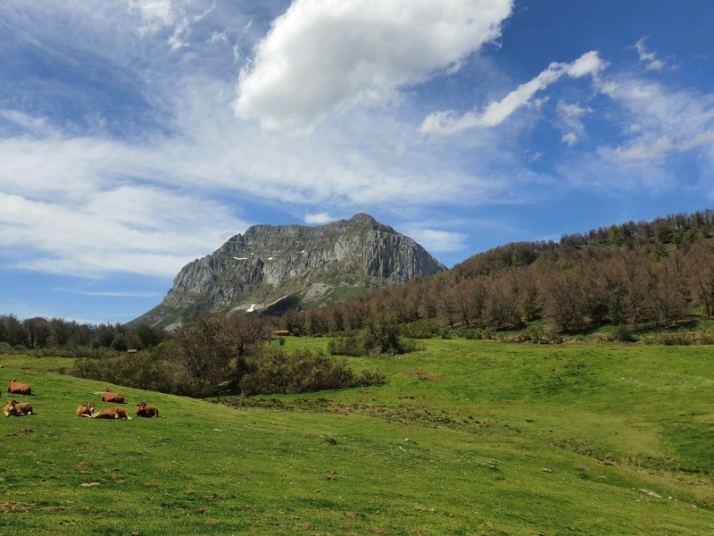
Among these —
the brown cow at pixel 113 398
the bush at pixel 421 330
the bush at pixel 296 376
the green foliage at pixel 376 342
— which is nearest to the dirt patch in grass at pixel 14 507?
the brown cow at pixel 113 398

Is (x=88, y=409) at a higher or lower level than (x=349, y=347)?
higher

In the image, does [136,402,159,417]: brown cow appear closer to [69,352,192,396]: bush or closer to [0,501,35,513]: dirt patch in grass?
[0,501,35,513]: dirt patch in grass

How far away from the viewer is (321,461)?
21.9 meters

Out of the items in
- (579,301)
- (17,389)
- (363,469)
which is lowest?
(363,469)

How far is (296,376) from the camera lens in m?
74.5

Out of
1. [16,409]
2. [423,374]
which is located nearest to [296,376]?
[423,374]

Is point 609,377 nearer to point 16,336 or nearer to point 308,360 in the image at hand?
point 308,360

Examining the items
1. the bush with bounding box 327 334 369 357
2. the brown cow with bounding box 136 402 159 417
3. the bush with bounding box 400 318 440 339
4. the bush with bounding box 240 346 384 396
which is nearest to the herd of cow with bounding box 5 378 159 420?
the brown cow with bounding box 136 402 159 417

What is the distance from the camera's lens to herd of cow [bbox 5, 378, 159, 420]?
21875 millimetres

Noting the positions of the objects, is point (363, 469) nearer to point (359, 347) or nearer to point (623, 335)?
point (359, 347)

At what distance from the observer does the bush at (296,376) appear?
242ft

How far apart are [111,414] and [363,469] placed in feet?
52.8

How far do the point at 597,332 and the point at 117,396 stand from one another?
119m

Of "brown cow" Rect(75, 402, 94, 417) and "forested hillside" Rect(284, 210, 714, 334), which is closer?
"brown cow" Rect(75, 402, 94, 417)
